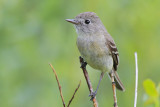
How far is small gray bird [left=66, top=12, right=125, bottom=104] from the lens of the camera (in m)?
4.89

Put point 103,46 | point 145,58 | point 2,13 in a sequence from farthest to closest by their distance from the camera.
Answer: point 145,58 → point 103,46 → point 2,13

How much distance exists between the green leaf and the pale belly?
2661 millimetres

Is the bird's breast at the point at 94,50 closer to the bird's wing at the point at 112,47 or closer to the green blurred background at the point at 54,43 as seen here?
the bird's wing at the point at 112,47

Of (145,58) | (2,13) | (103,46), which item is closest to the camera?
(2,13)

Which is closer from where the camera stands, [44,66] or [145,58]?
[44,66]

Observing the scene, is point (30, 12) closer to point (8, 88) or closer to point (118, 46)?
point (8, 88)

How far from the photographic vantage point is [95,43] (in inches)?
196

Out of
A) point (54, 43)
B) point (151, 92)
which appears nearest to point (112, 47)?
point (54, 43)

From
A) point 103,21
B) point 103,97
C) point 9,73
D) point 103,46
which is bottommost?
point 103,97

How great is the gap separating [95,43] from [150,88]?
2.79 metres

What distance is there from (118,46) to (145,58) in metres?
0.45

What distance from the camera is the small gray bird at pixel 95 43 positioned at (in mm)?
4895

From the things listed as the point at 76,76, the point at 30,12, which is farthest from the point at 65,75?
the point at 30,12

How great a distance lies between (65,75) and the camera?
5.01 m
